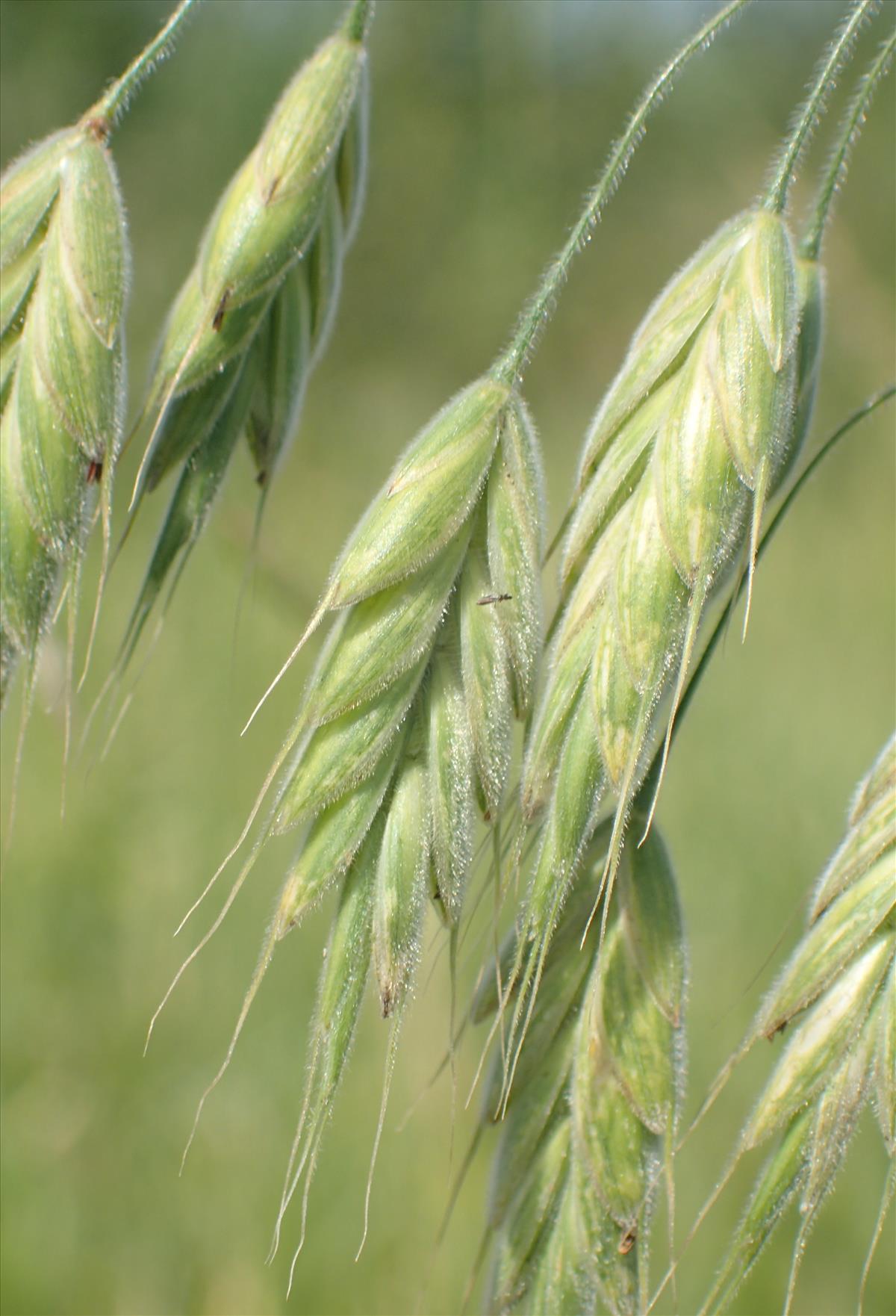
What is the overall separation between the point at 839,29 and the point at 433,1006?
1.11 m

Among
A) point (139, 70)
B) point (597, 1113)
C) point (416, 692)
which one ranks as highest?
point (139, 70)

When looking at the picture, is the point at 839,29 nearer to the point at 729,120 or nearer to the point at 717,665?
the point at 717,665

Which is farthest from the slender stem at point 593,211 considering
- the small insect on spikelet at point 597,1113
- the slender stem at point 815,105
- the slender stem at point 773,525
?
the small insect on spikelet at point 597,1113

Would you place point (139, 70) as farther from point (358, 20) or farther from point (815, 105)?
point (815, 105)

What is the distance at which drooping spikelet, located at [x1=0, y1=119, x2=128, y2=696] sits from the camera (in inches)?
29.7

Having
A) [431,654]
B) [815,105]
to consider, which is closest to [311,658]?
[431,654]

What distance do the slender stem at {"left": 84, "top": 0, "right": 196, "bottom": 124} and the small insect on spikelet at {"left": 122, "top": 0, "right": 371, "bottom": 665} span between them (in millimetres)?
84

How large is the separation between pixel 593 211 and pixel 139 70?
31 centimetres

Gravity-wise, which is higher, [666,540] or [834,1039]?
[666,540]

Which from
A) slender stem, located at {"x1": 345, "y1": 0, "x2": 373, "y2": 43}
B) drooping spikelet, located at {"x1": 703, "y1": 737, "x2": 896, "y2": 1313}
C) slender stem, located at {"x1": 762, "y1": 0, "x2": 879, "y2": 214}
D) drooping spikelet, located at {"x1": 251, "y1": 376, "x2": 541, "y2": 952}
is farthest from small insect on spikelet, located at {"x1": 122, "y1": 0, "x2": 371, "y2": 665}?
drooping spikelet, located at {"x1": 703, "y1": 737, "x2": 896, "y2": 1313}

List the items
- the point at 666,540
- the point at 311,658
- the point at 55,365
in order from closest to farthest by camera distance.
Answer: the point at 666,540 → the point at 55,365 → the point at 311,658

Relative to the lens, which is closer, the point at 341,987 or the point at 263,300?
the point at 341,987

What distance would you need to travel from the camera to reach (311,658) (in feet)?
8.03

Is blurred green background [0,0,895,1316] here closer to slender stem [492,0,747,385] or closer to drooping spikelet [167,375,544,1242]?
drooping spikelet [167,375,544,1242]
